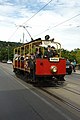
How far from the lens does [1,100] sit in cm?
1285

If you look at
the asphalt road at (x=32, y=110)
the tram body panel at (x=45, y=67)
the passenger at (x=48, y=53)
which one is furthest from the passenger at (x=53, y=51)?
the asphalt road at (x=32, y=110)

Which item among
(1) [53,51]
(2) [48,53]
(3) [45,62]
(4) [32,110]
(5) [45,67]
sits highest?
(1) [53,51]

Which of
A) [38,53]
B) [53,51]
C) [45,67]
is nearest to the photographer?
[45,67]

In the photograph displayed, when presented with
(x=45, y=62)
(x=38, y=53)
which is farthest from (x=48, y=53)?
(x=45, y=62)

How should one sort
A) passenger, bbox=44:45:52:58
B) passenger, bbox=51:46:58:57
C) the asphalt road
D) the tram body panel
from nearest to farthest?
the asphalt road < the tram body panel < passenger, bbox=44:45:52:58 < passenger, bbox=51:46:58:57

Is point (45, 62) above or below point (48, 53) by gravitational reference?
below

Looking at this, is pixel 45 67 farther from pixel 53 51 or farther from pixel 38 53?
pixel 53 51

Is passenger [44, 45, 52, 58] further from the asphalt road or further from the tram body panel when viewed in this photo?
the asphalt road

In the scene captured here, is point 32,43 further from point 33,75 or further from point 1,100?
point 1,100

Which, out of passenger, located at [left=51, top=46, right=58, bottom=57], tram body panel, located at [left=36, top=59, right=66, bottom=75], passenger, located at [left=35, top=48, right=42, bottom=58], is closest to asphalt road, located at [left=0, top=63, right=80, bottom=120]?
tram body panel, located at [left=36, top=59, right=66, bottom=75]

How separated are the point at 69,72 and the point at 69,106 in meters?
23.6

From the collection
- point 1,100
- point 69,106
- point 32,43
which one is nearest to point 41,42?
point 32,43

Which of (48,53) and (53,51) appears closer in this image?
(48,53)

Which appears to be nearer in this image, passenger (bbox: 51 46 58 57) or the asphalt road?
the asphalt road
